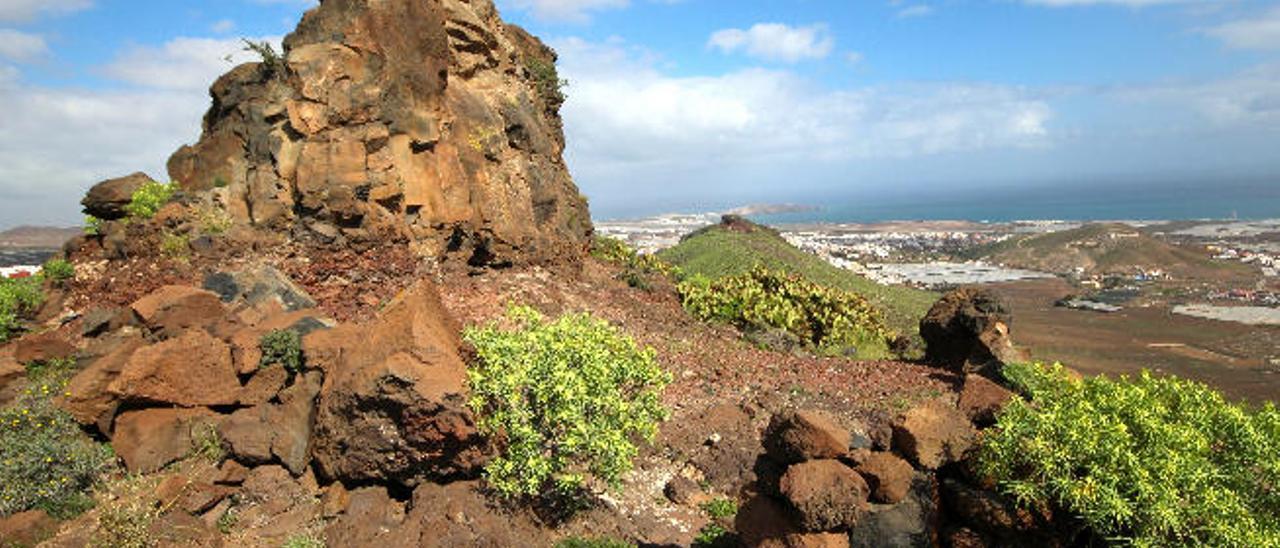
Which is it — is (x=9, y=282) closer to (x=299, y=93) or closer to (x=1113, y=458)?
(x=299, y=93)

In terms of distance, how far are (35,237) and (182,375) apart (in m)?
127

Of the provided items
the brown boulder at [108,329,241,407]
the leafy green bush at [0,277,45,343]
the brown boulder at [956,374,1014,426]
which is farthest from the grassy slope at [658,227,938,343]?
the brown boulder at [108,329,241,407]

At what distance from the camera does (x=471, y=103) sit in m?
25.6

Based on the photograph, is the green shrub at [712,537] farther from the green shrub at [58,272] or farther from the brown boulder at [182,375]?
the green shrub at [58,272]

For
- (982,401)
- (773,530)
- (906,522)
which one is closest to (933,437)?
(906,522)

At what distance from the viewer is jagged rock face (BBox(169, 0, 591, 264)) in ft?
67.5

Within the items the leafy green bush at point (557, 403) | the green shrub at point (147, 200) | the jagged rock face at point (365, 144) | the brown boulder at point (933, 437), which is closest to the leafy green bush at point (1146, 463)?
the brown boulder at point (933, 437)

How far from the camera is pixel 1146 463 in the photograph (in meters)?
6.72

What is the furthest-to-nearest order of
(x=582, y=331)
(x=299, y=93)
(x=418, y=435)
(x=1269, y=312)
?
1. (x=1269, y=312)
2. (x=299, y=93)
3. (x=582, y=331)
4. (x=418, y=435)

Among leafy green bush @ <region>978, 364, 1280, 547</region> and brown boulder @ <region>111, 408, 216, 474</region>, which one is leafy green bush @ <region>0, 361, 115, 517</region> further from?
leafy green bush @ <region>978, 364, 1280, 547</region>

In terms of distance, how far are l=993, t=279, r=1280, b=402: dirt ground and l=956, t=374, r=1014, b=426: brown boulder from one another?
30912 mm

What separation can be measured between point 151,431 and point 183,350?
133cm

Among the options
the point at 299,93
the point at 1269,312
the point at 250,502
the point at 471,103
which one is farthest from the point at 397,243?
the point at 1269,312

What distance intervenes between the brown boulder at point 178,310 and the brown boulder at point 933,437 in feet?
40.8
